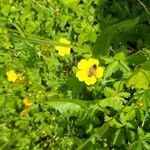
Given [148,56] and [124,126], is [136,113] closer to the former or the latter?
[124,126]

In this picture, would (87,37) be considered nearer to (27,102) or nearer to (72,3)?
(72,3)

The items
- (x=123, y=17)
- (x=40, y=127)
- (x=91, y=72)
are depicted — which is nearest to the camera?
(x=91, y=72)

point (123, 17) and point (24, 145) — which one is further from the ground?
point (123, 17)

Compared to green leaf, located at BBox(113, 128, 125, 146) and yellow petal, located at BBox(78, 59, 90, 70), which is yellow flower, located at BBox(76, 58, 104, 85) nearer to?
yellow petal, located at BBox(78, 59, 90, 70)

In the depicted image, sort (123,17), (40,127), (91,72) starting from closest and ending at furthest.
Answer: (91,72) → (40,127) → (123,17)

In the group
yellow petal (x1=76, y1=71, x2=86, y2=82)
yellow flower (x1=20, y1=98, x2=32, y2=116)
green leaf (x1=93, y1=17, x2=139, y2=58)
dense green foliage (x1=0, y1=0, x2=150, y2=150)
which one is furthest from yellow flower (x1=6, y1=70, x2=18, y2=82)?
green leaf (x1=93, y1=17, x2=139, y2=58)

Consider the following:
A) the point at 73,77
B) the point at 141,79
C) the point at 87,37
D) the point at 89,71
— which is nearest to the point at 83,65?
the point at 89,71

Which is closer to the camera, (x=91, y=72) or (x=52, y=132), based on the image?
(x=91, y=72)

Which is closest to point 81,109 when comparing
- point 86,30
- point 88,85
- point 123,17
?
point 88,85
